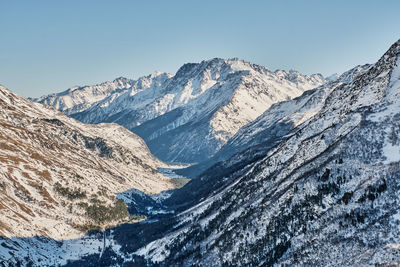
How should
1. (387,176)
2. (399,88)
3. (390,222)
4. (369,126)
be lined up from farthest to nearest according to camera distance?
(399,88)
(369,126)
(387,176)
(390,222)

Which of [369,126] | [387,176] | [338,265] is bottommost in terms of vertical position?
[338,265]

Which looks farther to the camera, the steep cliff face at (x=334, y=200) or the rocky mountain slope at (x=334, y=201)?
the steep cliff face at (x=334, y=200)

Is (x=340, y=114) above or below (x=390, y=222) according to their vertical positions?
above

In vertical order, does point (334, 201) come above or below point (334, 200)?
below

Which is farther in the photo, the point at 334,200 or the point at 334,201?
the point at 334,200

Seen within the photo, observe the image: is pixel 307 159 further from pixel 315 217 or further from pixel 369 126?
pixel 315 217

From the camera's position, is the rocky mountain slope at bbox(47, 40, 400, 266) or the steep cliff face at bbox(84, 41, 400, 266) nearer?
the rocky mountain slope at bbox(47, 40, 400, 266)

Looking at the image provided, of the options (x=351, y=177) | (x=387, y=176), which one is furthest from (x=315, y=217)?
(x=387, y=176)

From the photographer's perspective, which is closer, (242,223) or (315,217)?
(315,217)
